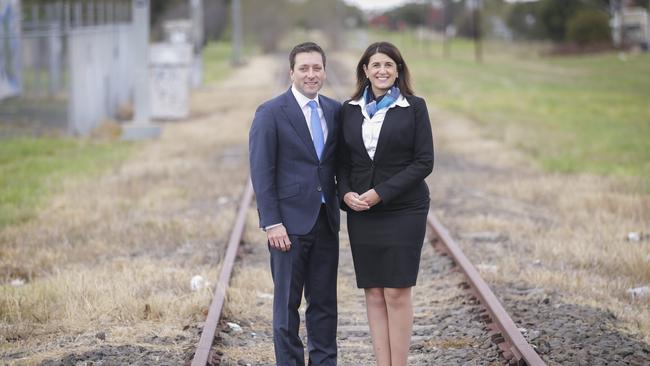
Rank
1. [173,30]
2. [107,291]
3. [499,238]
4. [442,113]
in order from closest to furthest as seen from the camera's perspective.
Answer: [107,291], [499,238], [442,113], [173,30]

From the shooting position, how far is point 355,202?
5.50 meters

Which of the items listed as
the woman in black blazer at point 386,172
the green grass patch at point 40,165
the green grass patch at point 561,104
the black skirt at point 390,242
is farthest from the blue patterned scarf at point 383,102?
the green grass patch at point 561,104

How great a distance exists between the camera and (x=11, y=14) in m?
24.0

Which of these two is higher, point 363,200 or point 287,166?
point 287,166

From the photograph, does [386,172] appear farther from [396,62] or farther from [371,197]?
[396,62]

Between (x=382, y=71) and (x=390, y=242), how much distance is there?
868mm

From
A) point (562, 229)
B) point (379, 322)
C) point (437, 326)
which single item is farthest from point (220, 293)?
point (562, 229)

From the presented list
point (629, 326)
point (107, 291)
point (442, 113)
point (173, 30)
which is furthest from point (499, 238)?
point (173, 30)

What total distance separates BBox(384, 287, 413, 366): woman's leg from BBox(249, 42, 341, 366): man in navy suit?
1.26 feet

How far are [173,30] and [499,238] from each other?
23577mm

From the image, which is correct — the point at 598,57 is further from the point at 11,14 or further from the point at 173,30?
the point at 11,14

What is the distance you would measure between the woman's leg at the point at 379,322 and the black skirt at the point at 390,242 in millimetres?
129

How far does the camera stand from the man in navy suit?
18.1ft

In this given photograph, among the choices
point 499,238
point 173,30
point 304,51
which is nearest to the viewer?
point 304,51
